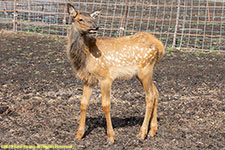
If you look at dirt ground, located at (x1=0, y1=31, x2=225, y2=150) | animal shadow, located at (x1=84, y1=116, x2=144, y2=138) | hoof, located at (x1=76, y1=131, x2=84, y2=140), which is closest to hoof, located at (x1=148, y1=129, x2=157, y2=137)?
dirt ground, located at (x1=0, y1=31, x2=225, y2=150)

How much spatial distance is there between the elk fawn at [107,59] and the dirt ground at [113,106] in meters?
0.38

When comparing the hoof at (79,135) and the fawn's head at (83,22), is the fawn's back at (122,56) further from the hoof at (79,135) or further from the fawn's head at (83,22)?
the hoof at (79,135)

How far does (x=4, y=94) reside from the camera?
7.32 metres

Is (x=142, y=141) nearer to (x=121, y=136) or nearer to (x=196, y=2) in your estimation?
(x=121, y=136)

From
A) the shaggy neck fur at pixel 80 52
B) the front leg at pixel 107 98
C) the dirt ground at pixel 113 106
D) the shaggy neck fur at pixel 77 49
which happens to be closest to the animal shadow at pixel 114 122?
the dirt ground at pixel 113 106

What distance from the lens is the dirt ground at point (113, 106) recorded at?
5.41 metres

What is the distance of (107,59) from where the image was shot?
17.7 ft

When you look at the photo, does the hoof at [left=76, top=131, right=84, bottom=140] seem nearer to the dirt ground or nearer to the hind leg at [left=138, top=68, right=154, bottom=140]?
the dirt ground

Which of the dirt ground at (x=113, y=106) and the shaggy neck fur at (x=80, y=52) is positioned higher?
the shaggy neck fur at (x=80, y=52)

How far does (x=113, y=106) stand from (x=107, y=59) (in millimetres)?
1843

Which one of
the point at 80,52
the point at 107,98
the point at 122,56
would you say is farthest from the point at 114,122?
the point at 80,52

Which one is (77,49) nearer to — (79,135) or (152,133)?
(79,135)

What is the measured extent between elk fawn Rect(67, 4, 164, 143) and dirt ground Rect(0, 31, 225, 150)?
0.38 m

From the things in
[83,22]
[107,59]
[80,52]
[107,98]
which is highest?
[83,22]
